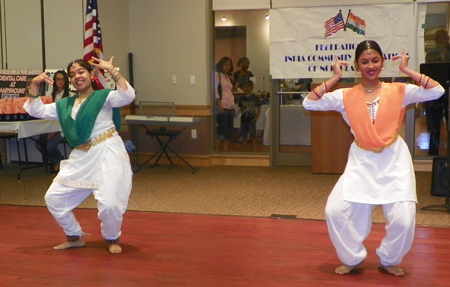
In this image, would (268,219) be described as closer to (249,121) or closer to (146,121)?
(146,121)

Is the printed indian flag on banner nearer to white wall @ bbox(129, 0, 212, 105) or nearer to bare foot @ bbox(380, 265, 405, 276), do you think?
white wall @ bbox(129, 0, 212, 105)

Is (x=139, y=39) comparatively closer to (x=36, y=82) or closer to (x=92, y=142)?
(x=36, y=82)

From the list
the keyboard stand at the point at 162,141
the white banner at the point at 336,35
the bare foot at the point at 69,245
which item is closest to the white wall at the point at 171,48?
the keyboard stand at the point at 162,141

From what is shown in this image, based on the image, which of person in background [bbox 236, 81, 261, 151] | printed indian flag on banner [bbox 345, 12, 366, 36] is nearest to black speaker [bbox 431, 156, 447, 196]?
printed indian flag on banner [bbox 345, 12, 366, 36]

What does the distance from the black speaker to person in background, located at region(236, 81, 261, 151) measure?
2.92m

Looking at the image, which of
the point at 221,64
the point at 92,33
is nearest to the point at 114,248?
the point at 92,33

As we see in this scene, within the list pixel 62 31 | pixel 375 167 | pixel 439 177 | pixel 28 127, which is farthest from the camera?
pixel 62 31

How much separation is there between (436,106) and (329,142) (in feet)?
4.78

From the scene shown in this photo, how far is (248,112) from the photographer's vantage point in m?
8.48

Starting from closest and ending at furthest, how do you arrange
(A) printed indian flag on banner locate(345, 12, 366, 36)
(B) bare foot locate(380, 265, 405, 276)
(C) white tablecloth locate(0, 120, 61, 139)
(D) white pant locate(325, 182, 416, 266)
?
(D) white pant locate(325, 182, 416, 266)
(B) bare foot locate(380, 265, 405, 276)
(C) white tablecloth locate(0, 120, 61, 139)
(A) printed indian flag on banner locate(345, 12, 366, 36)

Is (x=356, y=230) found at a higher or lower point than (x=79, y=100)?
lower

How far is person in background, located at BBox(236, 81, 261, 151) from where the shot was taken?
842 centimetres

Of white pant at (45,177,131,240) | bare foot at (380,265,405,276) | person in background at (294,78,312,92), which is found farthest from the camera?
person in background at (294,78,312,92)

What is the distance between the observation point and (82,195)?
13.8 ft
